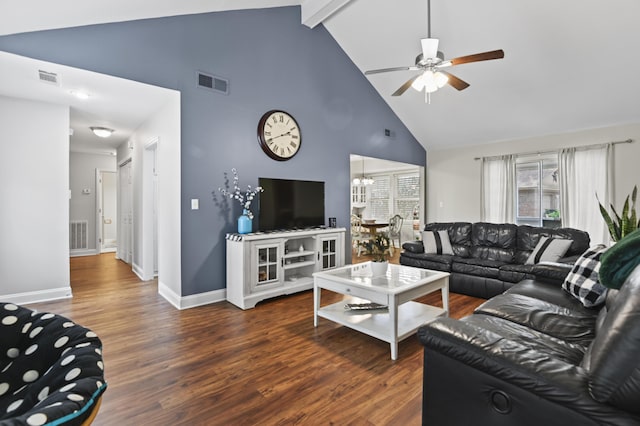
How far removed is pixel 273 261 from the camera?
388 cm

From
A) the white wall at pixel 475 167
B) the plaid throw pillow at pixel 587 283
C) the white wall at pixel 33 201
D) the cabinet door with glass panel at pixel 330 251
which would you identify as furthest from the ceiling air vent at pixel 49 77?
the white wall at pixel 475 167

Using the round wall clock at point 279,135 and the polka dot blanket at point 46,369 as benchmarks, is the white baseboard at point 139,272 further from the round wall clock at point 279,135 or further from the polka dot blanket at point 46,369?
the polka dot blanket at point 46,369

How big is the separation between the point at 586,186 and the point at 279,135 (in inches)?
208

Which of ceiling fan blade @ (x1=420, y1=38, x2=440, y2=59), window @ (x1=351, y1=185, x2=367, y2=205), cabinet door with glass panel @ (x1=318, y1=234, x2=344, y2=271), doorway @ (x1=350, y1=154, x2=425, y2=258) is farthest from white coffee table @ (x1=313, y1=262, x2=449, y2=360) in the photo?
window @ (x1=351, y1=185, x2=367, y2=205)

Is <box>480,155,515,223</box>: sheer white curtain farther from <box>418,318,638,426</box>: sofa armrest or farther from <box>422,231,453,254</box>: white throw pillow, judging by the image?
<box>418,318,638,426</box>: sofa armrest

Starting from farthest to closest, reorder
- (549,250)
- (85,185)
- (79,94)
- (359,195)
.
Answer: (359,195) < (85,185) < (549,250) < (79,94)

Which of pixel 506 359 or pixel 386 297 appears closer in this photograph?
pixel 506 359

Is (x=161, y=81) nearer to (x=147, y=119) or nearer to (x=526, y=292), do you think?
(x=147, y=119)

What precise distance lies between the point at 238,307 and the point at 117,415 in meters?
1.88

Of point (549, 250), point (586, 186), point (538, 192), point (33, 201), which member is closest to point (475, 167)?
point (538, 192)

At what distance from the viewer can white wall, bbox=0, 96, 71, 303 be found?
3676 mm

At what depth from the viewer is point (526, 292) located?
2.52 metres

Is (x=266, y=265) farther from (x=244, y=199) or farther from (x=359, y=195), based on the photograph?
(x=359, y=195)

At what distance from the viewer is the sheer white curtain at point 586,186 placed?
5184 mm
